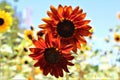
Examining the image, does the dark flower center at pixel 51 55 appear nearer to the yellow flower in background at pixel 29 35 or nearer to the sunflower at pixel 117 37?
the yellow flower in background at pixel 29 35

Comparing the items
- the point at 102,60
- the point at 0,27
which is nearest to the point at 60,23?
the point at 0,27

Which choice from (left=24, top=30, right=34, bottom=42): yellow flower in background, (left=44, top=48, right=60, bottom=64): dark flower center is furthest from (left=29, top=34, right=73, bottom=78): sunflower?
(left=24, top=30, right=34, bottom=42): yellow flower in background

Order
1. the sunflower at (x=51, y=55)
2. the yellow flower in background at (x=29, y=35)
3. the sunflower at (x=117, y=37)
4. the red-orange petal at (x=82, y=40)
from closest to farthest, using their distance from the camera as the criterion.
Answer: the sunflower at (x=51, y=55) → the red-orange petal at (x=82, y=40) → the yellow flower in background at (x=29, y=35) → the sunflower at (x=117, y=37)

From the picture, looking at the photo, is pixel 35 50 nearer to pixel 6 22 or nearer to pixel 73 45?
pixel 73 45

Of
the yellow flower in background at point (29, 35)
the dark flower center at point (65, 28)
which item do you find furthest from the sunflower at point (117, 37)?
the dark flower center at point (65, 28)

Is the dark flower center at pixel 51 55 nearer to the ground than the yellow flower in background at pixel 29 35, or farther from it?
nearer to the ground

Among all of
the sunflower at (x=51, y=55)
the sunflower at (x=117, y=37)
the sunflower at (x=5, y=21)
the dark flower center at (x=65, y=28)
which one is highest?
the sunflower at (x=5, y=21)

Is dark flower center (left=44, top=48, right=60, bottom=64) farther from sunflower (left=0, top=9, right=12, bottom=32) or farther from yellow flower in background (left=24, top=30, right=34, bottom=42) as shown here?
sunflower (left=0, top=9, right=12, bottom=32)

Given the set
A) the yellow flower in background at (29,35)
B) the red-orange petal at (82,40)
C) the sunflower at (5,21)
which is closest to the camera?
the red-orange petal at (82,40)
